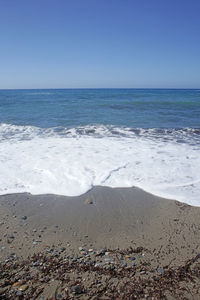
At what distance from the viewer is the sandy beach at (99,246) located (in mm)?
2105

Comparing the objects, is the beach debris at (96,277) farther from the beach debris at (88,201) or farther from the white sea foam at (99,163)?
the white sea foam at (99,163)

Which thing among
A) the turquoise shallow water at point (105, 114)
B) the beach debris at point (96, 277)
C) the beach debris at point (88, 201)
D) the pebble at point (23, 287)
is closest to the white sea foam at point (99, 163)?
the beach debris at point (88, 201)

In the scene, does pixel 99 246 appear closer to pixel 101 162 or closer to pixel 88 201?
pixel 88 201

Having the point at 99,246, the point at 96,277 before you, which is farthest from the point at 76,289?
the point at 99,246

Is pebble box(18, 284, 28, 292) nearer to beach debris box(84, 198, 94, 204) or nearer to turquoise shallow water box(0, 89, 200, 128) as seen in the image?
beach debris box(84, 198, 94, 204)

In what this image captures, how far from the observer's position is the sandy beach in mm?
2105

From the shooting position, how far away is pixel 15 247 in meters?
2.71

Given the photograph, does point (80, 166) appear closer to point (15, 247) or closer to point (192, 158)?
point (15, 247)

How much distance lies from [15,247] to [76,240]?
0.83 m

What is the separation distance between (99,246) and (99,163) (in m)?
3.10

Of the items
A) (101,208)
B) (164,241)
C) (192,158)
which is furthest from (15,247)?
(192,158)

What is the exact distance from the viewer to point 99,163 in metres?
5.68

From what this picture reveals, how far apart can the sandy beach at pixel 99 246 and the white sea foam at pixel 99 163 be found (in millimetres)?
403

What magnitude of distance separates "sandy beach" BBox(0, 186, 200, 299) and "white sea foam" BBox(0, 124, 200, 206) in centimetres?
40
